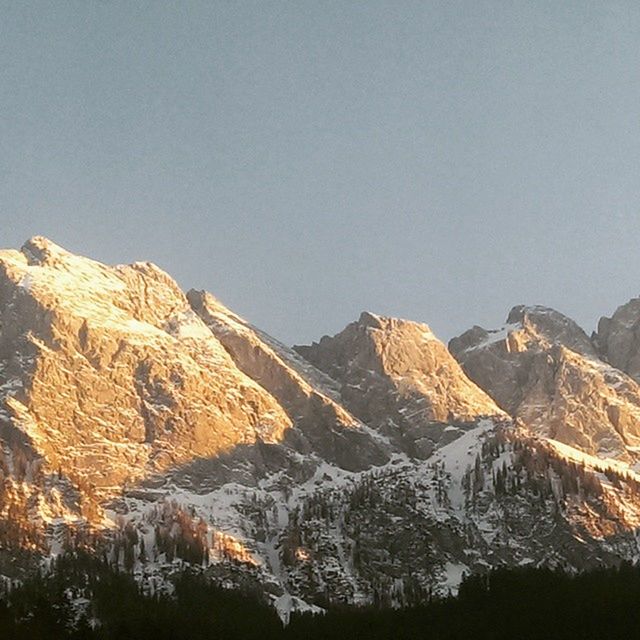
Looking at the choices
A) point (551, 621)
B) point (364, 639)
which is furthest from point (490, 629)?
point (364, 639)

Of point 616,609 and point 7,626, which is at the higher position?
point 7,626

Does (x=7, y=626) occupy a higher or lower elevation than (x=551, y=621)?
Result: higher

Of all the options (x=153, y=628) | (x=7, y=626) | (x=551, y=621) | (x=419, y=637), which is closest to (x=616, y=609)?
(x=551, y=621)

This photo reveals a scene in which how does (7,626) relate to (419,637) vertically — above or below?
above

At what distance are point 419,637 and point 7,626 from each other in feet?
227

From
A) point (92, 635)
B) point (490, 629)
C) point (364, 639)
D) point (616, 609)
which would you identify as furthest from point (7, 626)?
point (616, 609)

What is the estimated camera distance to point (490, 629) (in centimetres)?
19212

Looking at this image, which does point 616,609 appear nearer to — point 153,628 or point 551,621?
point 551,621

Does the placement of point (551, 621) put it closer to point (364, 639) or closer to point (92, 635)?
point (364, 639)

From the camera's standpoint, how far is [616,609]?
187500 millimetres

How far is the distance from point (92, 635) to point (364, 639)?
4736 cm

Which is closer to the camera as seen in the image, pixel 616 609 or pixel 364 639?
pixel 616 609

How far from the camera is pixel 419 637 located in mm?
194000

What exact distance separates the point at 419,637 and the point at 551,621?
22.6 m
